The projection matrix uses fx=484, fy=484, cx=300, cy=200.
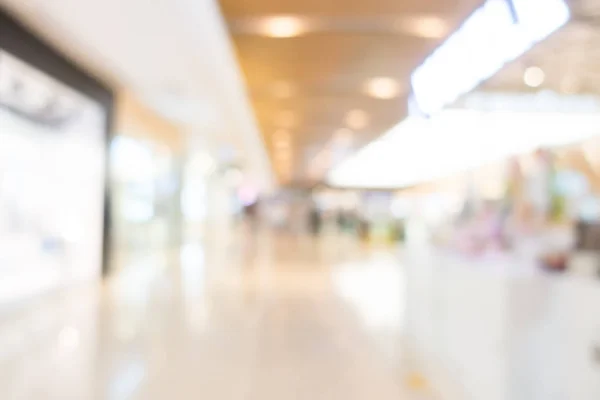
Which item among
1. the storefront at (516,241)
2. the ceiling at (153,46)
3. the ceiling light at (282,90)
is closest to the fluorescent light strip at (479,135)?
the storefront at (516,241)

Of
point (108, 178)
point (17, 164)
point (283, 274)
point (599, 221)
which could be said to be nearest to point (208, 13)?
point (17, 164)

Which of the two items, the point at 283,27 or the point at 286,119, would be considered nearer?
the point at 283,27

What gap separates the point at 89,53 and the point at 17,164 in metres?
1.42

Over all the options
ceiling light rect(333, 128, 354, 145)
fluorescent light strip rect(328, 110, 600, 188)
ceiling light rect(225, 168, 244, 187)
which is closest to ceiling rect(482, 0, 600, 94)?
fluorescent light strip rect(328, 110, 600, 188)

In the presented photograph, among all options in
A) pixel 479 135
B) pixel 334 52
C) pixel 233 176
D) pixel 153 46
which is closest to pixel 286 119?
pixel 479 135

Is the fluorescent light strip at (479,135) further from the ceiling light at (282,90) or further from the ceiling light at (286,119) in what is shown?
the ceiling light at (286,119)

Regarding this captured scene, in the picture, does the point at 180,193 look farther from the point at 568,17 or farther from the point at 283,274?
the point at 568,17

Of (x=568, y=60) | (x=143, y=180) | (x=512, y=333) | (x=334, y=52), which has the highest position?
(x=334, y=52)

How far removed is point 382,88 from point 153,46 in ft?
10.9

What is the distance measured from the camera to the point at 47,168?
508cm

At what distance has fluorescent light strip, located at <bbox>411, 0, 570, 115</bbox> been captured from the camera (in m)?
2.77

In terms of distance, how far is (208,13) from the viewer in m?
3.77

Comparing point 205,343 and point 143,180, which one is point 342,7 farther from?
point 143,180

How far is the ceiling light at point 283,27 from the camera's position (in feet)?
14.4
